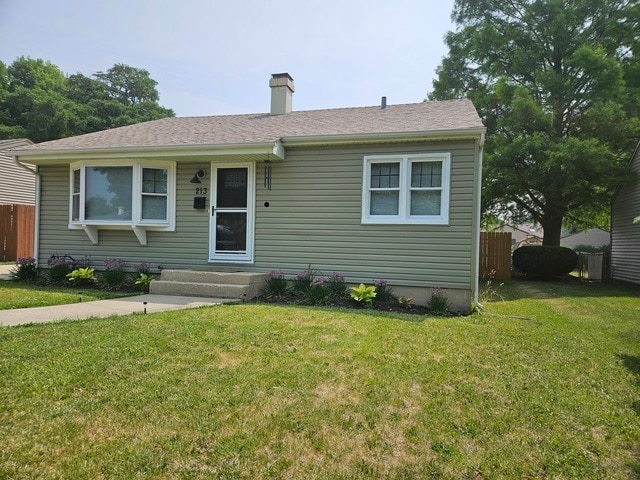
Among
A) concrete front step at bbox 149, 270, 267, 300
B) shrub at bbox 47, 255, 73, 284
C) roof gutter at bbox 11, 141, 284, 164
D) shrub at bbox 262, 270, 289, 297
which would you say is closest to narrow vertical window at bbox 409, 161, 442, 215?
roof gutter at bbox 11, 141, 284, 164

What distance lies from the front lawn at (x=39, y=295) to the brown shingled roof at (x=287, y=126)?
3.03 meters

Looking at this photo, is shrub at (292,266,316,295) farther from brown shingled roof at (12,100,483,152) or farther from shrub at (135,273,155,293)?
shrub at (135,273,155,293)

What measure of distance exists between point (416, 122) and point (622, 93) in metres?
11.6

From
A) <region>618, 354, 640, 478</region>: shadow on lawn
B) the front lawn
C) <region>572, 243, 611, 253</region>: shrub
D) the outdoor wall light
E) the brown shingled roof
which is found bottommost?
<region>618, 354, 640, 478</region>: shadow on lawn

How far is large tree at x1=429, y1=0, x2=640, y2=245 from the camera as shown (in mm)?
13461

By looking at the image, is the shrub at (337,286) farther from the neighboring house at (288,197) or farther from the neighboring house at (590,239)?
the neighboring house at (590,239)

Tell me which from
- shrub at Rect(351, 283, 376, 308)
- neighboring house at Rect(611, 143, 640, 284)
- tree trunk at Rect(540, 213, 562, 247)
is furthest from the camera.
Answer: tree trunk at Rect(540, 213, 562, 247)

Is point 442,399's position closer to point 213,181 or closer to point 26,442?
point 26,442

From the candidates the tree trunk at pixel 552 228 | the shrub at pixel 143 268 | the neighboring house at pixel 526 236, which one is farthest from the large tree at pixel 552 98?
the neighboring house at pixel 526 236

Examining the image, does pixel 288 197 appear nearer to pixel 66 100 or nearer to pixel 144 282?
pixel 144 282

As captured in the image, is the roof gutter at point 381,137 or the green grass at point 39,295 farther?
the roof gutter at point 381,137

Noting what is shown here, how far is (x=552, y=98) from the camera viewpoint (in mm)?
14906

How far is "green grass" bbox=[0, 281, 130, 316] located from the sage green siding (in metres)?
1.39

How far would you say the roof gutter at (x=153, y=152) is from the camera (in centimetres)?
759
